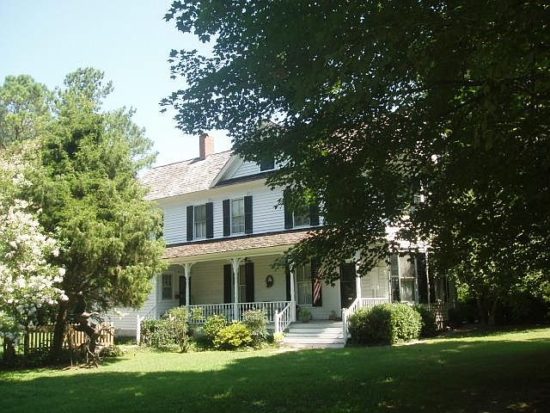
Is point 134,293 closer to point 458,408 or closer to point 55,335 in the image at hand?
point 55,335

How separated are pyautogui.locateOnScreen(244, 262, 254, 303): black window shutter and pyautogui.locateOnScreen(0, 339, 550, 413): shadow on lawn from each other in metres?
9.98

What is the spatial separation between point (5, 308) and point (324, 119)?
32.7 feet

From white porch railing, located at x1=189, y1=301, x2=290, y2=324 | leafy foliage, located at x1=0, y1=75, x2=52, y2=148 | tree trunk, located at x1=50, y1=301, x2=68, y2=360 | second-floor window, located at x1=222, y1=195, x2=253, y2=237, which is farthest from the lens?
leafy foliage, located at x1=0, y1=75, x2=52, y2=148

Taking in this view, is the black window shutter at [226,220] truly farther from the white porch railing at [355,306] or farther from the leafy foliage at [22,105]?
the leafy foliage at [22,105]

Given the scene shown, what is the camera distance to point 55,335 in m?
18.7

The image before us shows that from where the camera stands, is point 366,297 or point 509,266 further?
point 366,297

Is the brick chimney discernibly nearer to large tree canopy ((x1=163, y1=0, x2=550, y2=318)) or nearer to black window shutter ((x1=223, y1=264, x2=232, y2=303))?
black window shutter ((x1=223, y1=264, x2=232, y2=303))

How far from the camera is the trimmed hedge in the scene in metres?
19.8

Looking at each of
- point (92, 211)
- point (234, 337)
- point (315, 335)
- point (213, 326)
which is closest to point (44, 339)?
point (92, 211)

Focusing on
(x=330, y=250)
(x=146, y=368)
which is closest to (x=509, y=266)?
(x=330, y=250)

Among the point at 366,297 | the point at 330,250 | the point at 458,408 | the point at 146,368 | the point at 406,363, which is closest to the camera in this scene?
the point at 458,408

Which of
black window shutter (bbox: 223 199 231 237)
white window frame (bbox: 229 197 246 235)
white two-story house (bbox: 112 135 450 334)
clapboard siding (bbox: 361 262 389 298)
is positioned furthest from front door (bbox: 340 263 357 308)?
black window shutter (bbox: 223 199 231 237)

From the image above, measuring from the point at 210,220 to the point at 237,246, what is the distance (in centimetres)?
361

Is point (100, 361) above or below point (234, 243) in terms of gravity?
below
